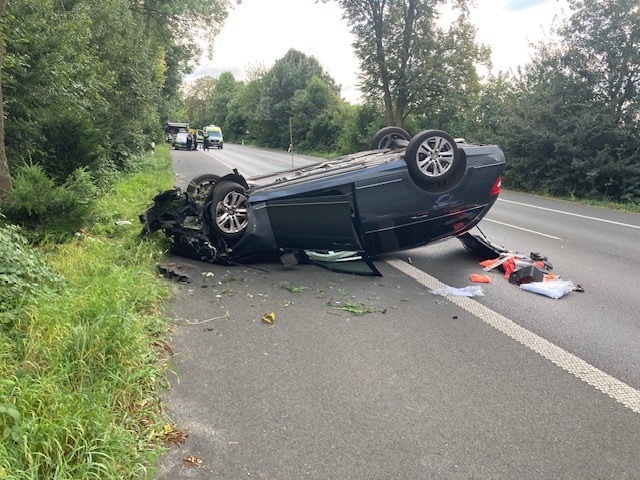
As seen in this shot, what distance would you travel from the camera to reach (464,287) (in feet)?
19.4

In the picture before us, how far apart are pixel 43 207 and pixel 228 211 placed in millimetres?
2113

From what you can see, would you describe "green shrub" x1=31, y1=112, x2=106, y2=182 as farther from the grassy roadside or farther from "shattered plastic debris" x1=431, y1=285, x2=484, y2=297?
"shattered plastic debris" x1=431, y1=285, x2=484, y2=297

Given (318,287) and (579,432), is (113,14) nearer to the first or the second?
(318,287)

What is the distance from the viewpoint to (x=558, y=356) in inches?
159

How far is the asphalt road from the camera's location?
107 inches

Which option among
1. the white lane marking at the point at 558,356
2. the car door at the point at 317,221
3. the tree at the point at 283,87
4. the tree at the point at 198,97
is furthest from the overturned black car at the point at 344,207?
the tree at the point at 198,97

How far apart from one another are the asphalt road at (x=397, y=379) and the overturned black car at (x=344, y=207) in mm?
378

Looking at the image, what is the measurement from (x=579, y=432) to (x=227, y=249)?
441cm

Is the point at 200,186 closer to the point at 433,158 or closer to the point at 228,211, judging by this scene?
the point at 228,211

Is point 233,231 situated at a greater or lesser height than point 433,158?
lesser

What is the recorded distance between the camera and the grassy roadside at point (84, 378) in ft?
7.60

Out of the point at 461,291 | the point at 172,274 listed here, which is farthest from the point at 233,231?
the point at 461,291

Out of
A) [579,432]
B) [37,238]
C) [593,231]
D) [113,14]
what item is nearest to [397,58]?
[113,14]

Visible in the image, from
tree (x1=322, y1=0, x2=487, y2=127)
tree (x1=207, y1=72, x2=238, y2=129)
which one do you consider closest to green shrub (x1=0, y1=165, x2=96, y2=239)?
tree (x1=322, y1=0, x2=487, y2=127)
